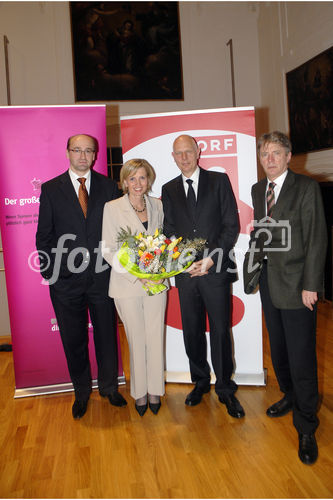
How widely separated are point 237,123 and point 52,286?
6.58ft

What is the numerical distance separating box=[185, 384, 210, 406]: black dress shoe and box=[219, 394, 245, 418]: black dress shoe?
0.69 ft

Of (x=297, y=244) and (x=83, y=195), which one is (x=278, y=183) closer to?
(x=297, y=244)

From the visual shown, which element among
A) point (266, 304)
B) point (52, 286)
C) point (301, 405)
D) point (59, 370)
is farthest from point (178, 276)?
point (59, 370)

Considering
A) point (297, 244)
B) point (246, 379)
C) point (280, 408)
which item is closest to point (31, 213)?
point (297, 244)

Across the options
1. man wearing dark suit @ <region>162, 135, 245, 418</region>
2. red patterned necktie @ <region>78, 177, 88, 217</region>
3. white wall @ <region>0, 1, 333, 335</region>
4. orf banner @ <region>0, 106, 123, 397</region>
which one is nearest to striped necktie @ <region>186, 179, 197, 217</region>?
man wearing dark suit @ <region>162, 135, 245, 418</region>

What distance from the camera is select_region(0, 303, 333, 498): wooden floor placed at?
2.15m

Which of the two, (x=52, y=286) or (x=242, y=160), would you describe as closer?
(x=52, y=286)

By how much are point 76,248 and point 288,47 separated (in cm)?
594

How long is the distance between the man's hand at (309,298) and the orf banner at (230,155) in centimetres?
106

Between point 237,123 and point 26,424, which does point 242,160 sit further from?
point 26,424

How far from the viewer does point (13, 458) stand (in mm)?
2541

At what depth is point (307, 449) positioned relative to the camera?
7.59 feet

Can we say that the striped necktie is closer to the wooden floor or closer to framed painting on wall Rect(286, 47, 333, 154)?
the wooden floor

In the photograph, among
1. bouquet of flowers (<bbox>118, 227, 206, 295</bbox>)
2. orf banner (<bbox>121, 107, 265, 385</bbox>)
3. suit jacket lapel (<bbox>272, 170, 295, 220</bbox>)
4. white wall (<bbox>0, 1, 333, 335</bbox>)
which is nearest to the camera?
suit jacket lapel (<bbox>272, 170, 295, 220</bbox>)
